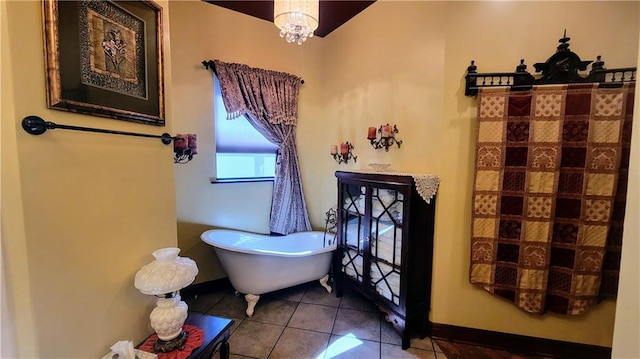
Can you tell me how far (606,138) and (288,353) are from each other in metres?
2.40

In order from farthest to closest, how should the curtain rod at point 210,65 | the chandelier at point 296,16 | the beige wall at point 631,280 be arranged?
1. the curtain rod at point 210,65
2. the chandelier at point 296,16
3. the beige wall at point 631,280

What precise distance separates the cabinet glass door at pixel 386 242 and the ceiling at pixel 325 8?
177 cm

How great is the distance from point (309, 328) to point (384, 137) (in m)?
1.70

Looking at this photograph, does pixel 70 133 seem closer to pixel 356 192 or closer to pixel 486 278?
pixel 356 192

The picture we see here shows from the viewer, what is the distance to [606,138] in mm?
1459

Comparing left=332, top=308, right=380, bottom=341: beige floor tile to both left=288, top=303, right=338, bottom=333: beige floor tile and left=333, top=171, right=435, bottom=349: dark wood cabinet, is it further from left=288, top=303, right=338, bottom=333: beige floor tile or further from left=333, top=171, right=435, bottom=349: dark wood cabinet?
left=333, top=171, right=435, bottom=349: dark wood cabinet

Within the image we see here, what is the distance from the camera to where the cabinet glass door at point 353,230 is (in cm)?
216

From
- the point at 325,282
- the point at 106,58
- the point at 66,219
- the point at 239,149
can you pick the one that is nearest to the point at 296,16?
the point at 106,58

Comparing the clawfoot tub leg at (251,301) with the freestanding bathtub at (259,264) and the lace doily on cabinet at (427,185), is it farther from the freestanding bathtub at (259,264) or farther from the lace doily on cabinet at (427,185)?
the lace doily on cabinet at (427,185)

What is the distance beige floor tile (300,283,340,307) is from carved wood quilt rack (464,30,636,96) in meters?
2.08

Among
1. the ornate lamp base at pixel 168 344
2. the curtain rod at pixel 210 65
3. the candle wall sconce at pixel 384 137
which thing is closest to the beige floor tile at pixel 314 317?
the ornate lamp base at pixel 168 344

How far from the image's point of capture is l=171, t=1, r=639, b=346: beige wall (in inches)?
63.3

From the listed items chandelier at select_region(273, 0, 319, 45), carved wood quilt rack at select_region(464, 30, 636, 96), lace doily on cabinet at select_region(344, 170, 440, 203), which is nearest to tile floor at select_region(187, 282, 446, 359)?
lace doily on cabinet at select_region(344, 170, 440, 203)

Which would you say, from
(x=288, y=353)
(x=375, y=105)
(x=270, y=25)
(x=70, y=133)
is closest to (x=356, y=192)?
(x=375, y=105)
